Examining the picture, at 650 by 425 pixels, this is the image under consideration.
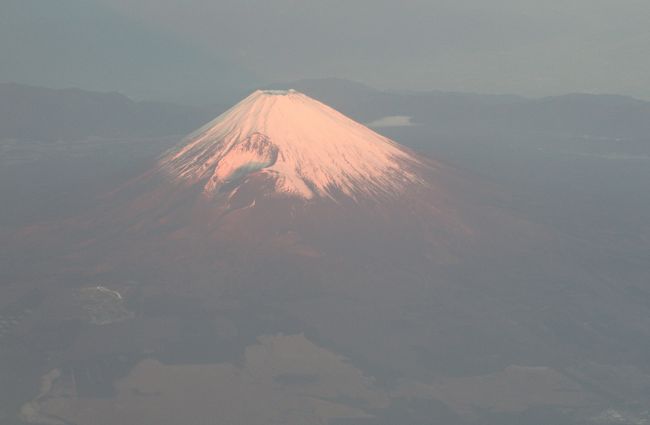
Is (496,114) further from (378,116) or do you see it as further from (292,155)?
(292,155)

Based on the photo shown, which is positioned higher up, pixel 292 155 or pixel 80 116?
pixel 80 116

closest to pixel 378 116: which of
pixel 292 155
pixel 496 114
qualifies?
pixel 496 114

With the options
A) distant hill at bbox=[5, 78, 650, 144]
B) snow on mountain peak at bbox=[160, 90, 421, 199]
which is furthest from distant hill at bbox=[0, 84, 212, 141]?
snow on mountain peak at bbox=[160, 90, 421, 199]

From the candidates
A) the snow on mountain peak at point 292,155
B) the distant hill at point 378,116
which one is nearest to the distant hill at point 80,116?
the distant hill at point 378,116

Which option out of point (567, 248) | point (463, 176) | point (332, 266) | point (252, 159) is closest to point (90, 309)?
point (332, 266)

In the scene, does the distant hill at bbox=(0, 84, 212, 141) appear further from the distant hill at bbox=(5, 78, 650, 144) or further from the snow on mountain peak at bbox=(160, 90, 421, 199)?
the snow on mountain peak at bbox=(160, 90, 421, 199)

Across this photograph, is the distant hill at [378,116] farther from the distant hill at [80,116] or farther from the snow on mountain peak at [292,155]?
the snow on mountain peak at [292,155]

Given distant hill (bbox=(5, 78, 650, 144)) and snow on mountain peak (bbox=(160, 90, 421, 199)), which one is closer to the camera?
snow on mountain peak (bbox=(160, 90, 421, 199))

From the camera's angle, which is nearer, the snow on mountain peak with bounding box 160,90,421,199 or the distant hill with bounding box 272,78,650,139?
the snow on mountain peak with bounding box 160,90,421,199

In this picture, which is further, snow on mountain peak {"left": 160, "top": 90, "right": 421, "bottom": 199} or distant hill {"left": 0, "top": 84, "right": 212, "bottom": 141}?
distant hill {"left": 0, "top": 84, "right": 212, "bottom": 141}

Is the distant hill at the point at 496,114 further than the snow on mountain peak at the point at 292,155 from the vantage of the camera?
Yes
